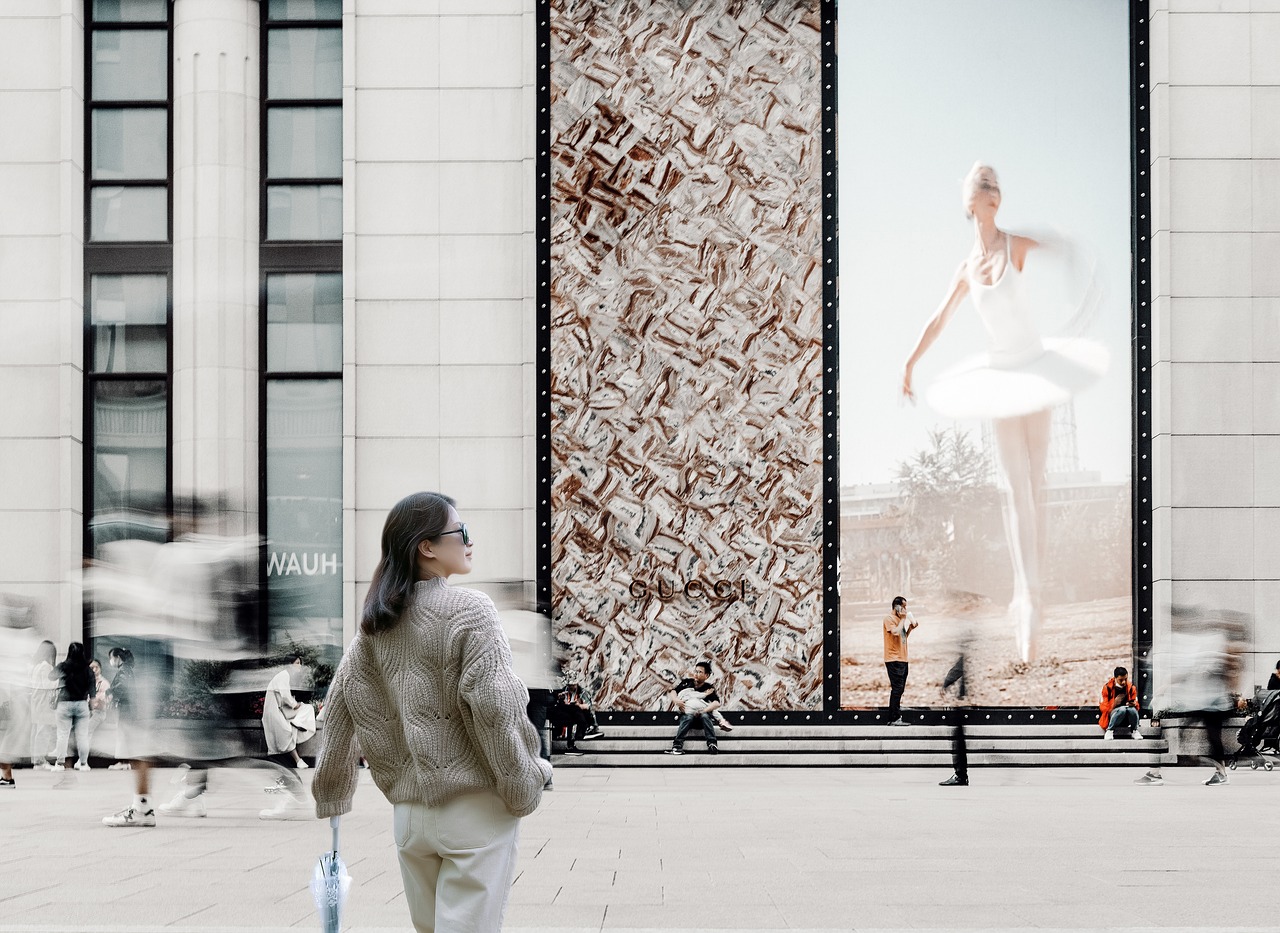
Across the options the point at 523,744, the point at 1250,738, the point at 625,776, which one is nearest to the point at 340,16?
the point at 625,776

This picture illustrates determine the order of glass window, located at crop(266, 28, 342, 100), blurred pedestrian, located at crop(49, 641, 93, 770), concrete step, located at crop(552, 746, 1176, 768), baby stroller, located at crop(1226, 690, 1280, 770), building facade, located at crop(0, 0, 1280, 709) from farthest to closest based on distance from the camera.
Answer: glass window, located at crop(266, 28, 342, 100) < building facade, located at crop(0, 0, 1280, 709) < concrete step, located at crop(552, 746, 1176, 768) < baby stroller, located at crop(1226, 690, 1280, 770) < blurred pedestrian, located at crop(49, 641, 93, 770)

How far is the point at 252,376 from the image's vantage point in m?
20.7

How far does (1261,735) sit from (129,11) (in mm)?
17215

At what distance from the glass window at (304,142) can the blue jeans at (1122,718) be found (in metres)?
12.2

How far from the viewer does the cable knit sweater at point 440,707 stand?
13.5 feet

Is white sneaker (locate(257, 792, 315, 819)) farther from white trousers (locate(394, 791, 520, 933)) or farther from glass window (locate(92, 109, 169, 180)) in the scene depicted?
glass window (locate(92, 109, 169, 180))

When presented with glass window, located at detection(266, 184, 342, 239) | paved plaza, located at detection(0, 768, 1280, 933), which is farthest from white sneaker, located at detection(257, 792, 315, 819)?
glass window, located at detection(266, 184, 342, 239)

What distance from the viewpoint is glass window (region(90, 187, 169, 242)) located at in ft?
68.5

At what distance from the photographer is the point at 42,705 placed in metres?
19.0

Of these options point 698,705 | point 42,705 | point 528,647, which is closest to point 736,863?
point 528,647

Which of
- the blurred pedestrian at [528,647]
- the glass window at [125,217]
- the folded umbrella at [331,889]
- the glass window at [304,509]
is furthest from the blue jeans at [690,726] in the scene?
the folded umbrella at [331,889]

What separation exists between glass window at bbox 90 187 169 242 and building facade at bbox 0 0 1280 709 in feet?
0.13

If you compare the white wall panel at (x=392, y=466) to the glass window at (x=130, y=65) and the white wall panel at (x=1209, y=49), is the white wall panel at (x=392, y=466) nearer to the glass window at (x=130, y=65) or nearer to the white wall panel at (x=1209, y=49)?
the glass window at (x=130, y=65)

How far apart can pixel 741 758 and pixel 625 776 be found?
2.25 m
